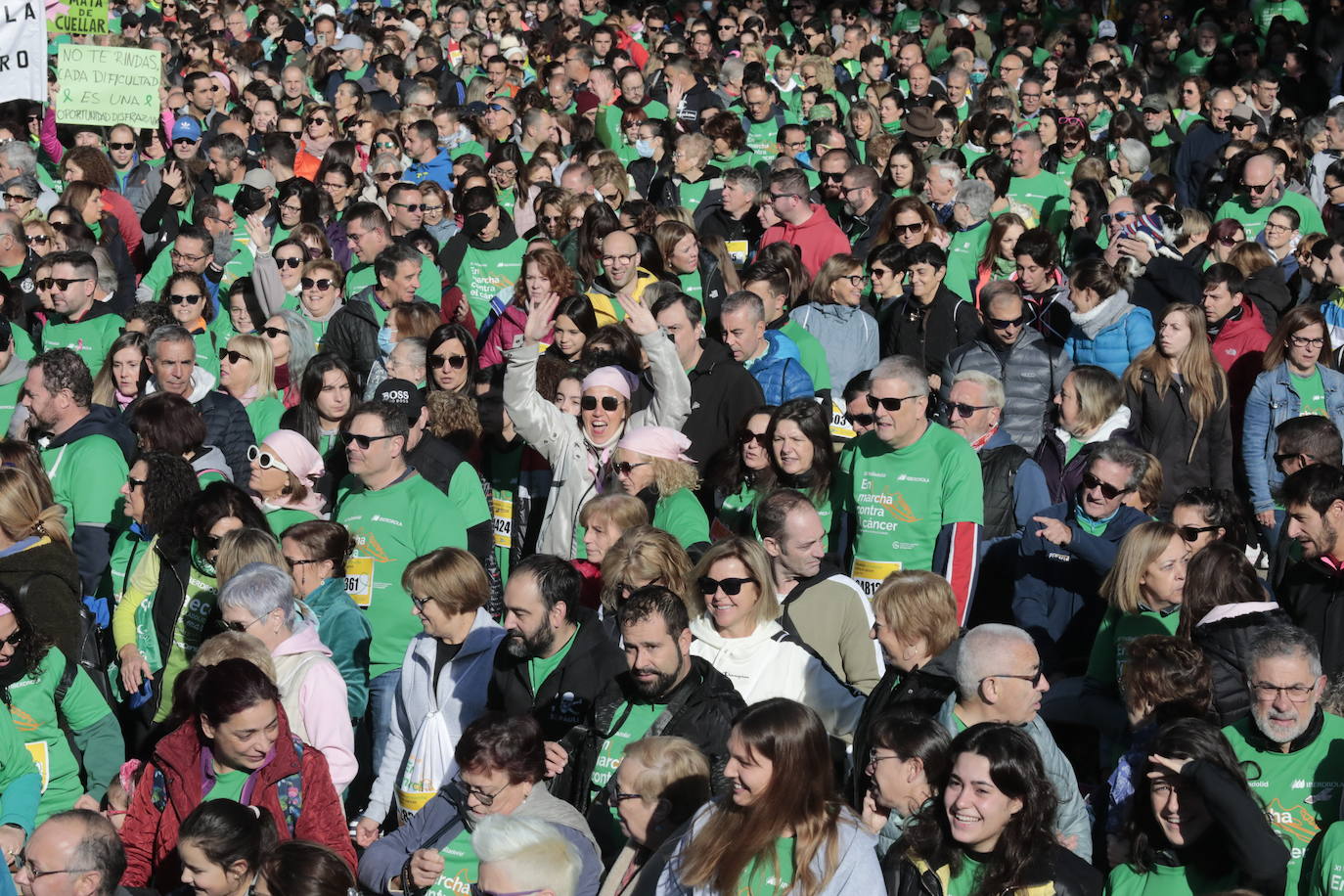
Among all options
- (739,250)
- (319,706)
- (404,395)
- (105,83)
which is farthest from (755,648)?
(105,83)

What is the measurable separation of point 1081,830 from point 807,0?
57.8ft

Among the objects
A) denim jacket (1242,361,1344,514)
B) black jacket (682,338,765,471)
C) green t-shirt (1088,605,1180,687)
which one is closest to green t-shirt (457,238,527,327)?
black jacket (682,338,765,471)

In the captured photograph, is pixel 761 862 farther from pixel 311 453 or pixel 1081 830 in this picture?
pixel 311 453

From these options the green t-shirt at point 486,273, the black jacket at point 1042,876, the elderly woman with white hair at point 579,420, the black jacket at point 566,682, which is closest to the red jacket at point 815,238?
the green t-shirt at point 486,273

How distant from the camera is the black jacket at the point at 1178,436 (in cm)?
860

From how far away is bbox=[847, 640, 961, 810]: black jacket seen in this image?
552 cm

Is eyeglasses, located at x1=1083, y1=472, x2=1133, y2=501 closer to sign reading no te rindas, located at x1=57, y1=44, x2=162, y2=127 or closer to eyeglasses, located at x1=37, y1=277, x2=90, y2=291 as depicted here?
eyeglasses, located at x1=37, y1=277, x2=90, y2=291

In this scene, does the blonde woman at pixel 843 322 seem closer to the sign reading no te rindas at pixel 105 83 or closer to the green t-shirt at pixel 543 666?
the green t-shirt at pixel 543 666

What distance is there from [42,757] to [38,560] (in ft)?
3.42

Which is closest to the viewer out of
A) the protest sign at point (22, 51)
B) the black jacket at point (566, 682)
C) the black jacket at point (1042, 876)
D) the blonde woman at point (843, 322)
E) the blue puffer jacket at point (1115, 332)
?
the black jacket at point (1042, 876)

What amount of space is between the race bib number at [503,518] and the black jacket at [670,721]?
3085 mm

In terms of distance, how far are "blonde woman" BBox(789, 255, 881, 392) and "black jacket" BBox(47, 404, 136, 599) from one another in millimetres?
3810

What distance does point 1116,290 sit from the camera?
30.2 ft

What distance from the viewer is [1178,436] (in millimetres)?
8617
